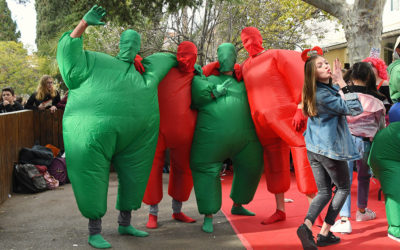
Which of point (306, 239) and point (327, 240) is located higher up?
point (306, 239)

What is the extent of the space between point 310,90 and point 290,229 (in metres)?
1.50

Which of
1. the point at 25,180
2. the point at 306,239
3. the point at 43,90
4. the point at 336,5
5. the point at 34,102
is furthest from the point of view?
the point at 34,102

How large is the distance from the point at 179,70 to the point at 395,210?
2.28 m

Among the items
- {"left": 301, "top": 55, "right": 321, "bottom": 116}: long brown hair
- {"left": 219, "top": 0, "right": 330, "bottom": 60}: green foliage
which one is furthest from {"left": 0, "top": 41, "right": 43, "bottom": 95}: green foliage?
{"left": 301, "top": 55, "right": 321, "bottom": 116}: long brown hair

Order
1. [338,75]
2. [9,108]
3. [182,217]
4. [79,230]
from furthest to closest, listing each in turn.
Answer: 1. [9,108]
2. [182,217]
3. [79,230]
4. [338,75]

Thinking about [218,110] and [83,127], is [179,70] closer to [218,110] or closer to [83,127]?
[218,110]

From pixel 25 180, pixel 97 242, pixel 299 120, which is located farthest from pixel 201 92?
pixel 25 180

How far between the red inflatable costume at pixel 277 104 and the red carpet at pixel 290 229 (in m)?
0.44

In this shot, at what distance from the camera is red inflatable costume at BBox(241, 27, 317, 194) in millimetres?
3758

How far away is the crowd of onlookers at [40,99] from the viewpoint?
7398 millimetres

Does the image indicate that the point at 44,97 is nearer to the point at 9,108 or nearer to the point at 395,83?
the point at 9,108

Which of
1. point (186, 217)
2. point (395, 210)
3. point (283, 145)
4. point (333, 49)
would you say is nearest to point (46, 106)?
point (186, 217)

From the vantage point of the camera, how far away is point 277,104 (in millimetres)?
3875

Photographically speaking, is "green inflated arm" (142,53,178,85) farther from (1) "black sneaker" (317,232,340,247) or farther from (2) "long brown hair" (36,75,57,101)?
(2) "long brown hair" (36,75,57,101)
